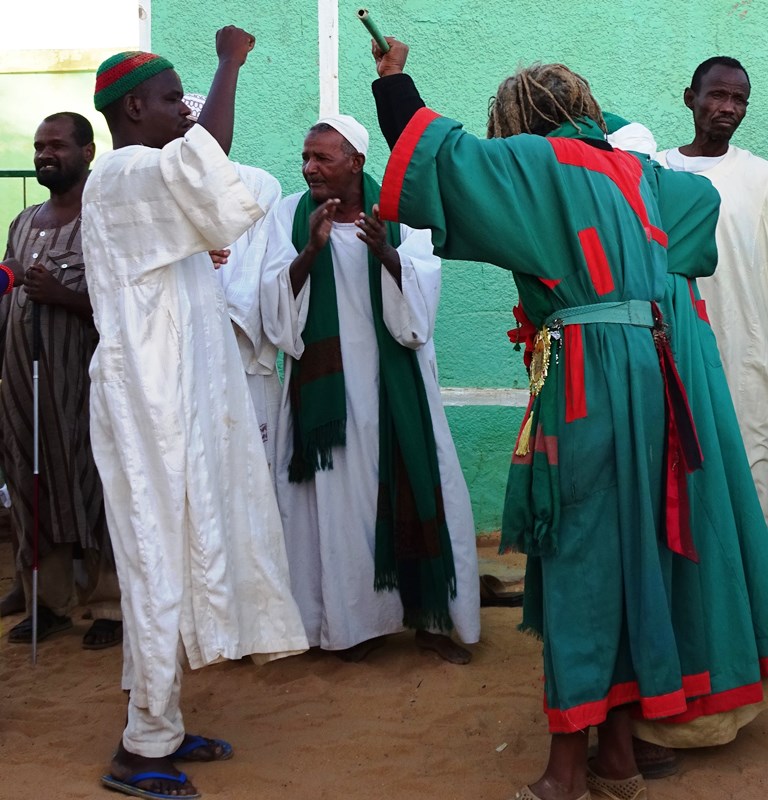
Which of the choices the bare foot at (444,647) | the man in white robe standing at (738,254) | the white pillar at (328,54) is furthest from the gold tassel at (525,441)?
the white pillar at (328,54)

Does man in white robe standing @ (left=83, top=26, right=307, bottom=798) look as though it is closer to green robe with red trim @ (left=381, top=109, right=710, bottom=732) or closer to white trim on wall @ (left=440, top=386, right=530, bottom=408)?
green robe with red trim @ (left=381, top=109, right=710, bottom=732)

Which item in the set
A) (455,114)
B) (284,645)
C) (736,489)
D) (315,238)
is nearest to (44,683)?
(284,645)

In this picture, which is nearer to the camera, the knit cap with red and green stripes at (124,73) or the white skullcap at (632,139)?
the knit cap with red and green stripes at (124,73)

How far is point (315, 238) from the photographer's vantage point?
4508mm

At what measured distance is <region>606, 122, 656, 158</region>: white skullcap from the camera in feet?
13.6

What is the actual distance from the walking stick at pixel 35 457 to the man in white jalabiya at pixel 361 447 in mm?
1039

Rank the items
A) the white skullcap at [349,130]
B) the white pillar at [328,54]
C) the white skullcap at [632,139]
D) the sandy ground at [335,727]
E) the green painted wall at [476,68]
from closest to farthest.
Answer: the sandy ground at [335,727] → the white skullcap at [632,139] → the white skullcap at [349,130] → the green painted wall at [476,68] → the white pillar at [328,54]

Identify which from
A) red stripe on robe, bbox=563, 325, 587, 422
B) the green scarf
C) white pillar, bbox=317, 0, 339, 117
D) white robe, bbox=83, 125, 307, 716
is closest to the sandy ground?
the green scarf

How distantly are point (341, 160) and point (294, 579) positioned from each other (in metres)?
1.84

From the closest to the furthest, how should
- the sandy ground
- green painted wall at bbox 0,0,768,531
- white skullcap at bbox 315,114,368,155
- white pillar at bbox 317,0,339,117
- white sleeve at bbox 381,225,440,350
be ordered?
the sandy ground
white sleeve at bbox 381,225,440,350
white skullcap at bbox 315,114,368,155
green painted wall at bbox 0,0,768,531
white pillar at bbox 317,0,339,117

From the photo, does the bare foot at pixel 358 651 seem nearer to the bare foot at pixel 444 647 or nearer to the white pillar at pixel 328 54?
the bare foot at pixel 444 647

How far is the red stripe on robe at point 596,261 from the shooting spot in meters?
3.17

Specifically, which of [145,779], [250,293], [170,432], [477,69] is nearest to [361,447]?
[250,293]

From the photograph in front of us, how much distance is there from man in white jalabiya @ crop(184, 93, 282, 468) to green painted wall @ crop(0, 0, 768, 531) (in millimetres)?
1307
